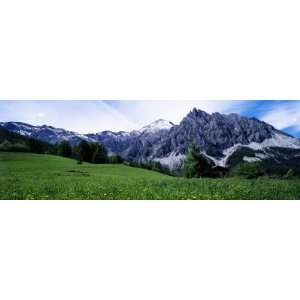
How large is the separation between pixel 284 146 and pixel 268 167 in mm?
515

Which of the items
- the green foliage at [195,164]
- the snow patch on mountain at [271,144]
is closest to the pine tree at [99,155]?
the green foliage at [195,164]

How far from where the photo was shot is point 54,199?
34.2 ft

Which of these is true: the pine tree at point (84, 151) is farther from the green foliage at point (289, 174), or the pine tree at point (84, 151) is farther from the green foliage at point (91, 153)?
the green foliage at point (289, 174)

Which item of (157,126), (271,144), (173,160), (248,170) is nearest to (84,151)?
(157,126)

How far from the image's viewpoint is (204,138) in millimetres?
10898

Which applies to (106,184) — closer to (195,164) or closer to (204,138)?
(195,164)

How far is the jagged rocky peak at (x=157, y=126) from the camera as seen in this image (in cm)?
1080

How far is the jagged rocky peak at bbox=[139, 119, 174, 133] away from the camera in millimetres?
10797

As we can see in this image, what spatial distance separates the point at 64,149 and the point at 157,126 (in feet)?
6.24

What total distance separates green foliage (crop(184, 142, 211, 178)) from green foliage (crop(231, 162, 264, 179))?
55cm

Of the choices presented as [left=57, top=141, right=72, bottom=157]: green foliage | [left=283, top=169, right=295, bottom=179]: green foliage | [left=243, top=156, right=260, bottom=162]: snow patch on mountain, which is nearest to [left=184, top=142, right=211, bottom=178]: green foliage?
[left=243, top=156, right=260, bottom=162]: snow patch on mountain

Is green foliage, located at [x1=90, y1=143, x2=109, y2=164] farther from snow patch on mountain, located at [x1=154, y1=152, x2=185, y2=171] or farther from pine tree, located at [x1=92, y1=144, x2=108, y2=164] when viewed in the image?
snow patch on mountain, located at [x1=154, y1=152, x2=185, y2=171]
